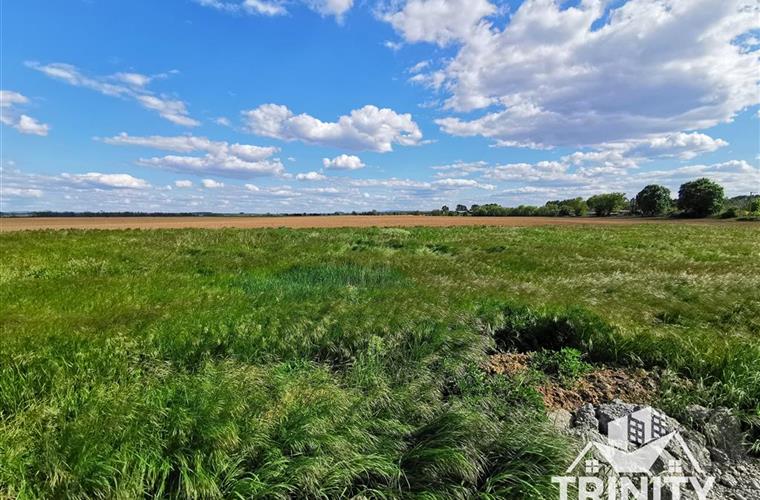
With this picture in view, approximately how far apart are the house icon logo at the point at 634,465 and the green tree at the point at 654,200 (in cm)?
13829

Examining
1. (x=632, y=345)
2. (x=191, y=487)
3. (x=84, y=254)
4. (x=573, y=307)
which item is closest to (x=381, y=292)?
(x=573, y=307)


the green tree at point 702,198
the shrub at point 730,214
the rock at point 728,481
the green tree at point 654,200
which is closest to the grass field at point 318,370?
the rock at point 728,481

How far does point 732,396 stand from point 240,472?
Answer: 7524 millimetres

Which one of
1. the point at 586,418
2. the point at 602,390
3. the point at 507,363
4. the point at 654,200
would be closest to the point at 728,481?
the point at 586,418

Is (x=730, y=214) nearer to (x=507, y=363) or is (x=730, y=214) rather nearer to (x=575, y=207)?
(x=575, y=207)

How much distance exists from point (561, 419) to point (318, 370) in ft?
13.5

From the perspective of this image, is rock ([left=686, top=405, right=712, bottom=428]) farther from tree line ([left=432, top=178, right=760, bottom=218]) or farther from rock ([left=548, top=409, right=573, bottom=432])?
tree line ([left=432, top=178, right=760, bottom=218])

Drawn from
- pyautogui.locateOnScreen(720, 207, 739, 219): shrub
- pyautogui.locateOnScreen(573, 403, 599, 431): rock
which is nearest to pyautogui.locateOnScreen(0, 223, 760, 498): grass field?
pyautogui.locateOnScreen(573, 403, 599, 431): rock

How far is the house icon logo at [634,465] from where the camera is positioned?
4.44 metres

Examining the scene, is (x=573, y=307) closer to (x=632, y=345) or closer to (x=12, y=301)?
(x=632, y=345)

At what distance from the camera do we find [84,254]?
63.2 ft

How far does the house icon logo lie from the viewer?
4.44m

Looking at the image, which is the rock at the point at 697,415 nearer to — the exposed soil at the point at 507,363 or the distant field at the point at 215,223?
the exposed soil at the point at 507,363

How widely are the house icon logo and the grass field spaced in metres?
0.33
